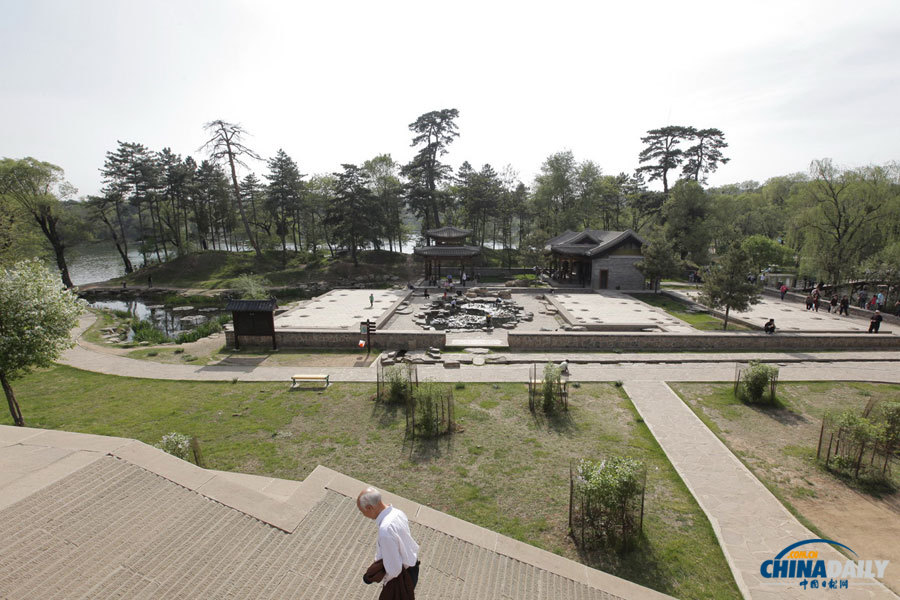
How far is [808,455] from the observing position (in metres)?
9.10

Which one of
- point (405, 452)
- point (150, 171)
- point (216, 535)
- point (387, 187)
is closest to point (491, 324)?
point (405, 452)

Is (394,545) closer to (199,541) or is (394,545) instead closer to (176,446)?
(199,541)

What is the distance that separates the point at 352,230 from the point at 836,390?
3698cm

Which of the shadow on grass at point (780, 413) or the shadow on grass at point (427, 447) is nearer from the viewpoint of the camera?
the shadow on grass at point (427, 447)

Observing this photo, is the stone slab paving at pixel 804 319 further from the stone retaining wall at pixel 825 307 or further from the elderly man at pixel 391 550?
the elderly man at pixel 391 550

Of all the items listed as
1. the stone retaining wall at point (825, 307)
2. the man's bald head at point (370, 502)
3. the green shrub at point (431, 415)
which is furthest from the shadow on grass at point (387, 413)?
the stone retaining wall at point (825, 307)

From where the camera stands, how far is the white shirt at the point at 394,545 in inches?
135

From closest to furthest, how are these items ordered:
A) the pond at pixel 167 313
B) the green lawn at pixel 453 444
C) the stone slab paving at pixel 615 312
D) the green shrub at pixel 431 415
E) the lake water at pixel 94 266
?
the green lawn at pixel 453 444, the green shrub at pixel 431 415, the stone slab paving at pixel 615 312, the pond at pixel 167 313, the lake water at pixel 94 266

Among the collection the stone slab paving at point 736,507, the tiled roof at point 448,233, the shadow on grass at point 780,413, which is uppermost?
the tiled roof at point 448,233

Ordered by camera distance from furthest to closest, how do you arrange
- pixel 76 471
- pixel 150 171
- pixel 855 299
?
1. pixel 150 171
2. pixel 855 299
3. pixel 76 471

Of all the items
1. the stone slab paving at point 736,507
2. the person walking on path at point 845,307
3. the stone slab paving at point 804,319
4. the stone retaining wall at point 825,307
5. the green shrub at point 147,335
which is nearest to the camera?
the stone slab paving at point 736,507

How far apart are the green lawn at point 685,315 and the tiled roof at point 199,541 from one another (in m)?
19.7

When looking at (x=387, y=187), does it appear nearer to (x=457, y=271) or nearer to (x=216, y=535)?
(x=457, y=271)

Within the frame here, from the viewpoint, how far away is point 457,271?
136ft
